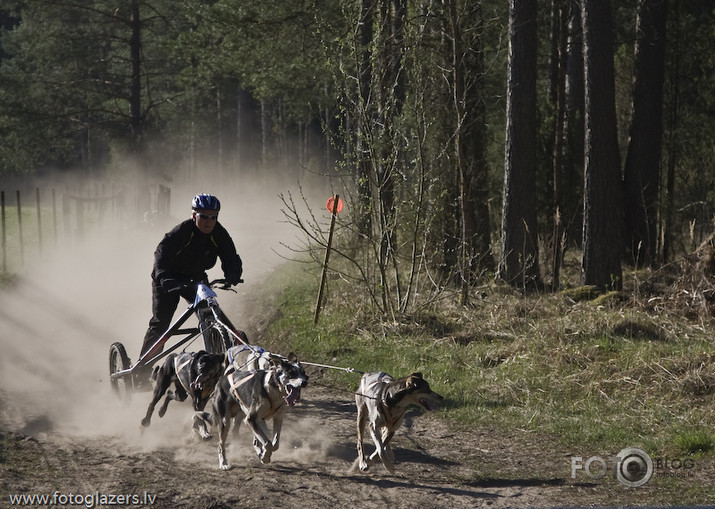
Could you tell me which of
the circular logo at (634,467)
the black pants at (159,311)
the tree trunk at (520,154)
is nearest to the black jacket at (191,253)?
the black pants at (159,311)

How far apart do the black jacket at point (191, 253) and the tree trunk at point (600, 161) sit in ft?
25.6

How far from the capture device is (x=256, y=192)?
49.4 metres

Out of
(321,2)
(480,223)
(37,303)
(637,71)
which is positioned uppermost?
(321,2)

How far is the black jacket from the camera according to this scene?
8914 mm

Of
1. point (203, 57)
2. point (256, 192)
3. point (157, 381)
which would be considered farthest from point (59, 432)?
point (256, 192)

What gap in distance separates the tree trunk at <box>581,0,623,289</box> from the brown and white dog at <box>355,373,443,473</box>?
827 cm

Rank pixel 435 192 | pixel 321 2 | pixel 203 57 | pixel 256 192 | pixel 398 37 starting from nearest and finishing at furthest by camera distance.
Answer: pixel 435 192 → pixel 398 37 → pixel 321 2 → pixel 203 57 → pixel 256 192

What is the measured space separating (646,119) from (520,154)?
4757mm

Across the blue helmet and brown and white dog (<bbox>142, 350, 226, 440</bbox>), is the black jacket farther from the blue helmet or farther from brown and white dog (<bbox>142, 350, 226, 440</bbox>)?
brown and white dog (<bbox>142, 350, 226, 440</bbox>)

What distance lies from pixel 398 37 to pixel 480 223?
13.3 ft

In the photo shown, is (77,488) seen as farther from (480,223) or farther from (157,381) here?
(480,223)

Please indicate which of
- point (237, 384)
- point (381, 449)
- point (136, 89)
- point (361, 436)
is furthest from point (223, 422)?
point (136, 89)

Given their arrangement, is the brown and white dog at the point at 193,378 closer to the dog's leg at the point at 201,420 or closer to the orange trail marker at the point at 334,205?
the dog's leg at the point at 201,420

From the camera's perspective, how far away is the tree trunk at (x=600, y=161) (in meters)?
14.6
